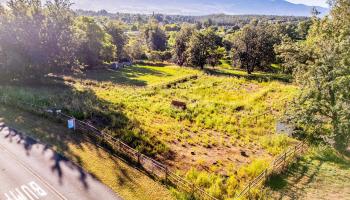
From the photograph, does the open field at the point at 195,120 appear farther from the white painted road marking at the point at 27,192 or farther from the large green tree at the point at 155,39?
the large green tree at the point at 155,39

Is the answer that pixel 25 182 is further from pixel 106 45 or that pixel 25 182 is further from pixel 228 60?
pixel 228 60

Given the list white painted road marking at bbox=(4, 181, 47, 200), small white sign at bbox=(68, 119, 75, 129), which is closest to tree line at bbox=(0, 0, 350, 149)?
small white sign at bbox=(68, 119, 75, 129)

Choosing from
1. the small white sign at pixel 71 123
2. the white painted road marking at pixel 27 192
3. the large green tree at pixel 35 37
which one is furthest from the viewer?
the large green tree at pixel 35 37

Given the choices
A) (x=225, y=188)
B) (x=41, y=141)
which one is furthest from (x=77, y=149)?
(x=225, y=188)

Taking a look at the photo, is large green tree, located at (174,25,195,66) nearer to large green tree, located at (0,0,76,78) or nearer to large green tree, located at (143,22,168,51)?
large green tree, located at (143,22,168,51)

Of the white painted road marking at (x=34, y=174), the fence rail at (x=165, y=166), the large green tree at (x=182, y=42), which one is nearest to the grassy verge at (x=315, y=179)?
the fence rail at (x=165, y=166)

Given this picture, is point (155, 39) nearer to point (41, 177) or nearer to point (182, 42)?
point (182, 42)
